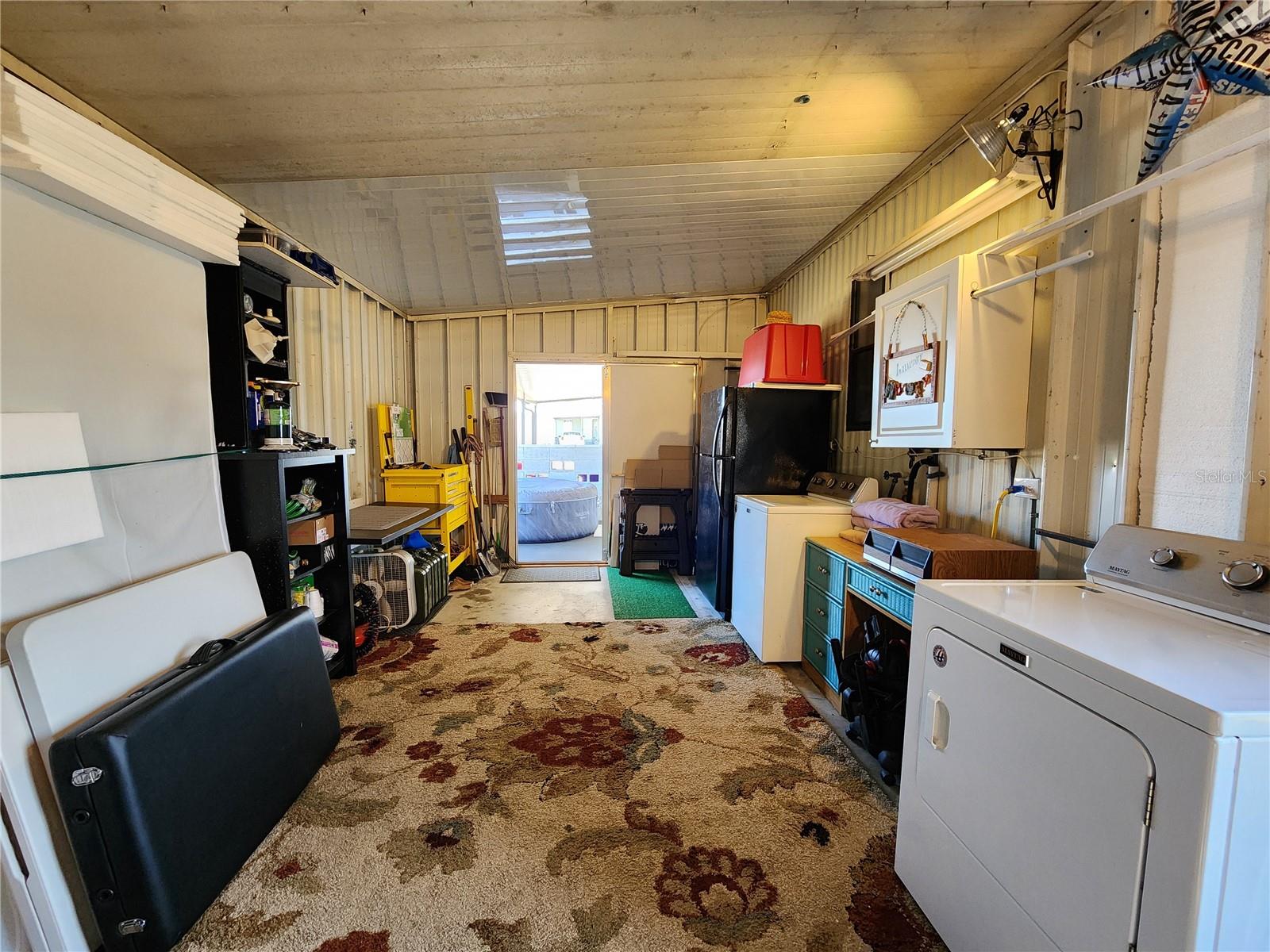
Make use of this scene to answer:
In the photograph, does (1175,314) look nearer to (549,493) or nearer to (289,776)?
(289,776)

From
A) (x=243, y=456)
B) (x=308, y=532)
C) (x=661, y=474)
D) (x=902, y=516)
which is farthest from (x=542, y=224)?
(x=902, y=516)

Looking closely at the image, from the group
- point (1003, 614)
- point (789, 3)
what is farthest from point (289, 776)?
point (789, 3)

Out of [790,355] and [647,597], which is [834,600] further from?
[647,597]

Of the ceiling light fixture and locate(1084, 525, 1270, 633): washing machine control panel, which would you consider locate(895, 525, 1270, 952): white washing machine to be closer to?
locate(1084, 525, 1270, 633): washing machine control panel

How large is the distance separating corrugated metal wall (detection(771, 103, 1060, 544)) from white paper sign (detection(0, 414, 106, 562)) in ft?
10.3

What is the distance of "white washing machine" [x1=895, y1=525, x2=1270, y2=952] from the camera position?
73cm

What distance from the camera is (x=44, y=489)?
130 centimetres

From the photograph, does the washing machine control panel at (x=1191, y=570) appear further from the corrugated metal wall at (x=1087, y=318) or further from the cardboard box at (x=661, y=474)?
the cardboard box at (x=661, y=474)

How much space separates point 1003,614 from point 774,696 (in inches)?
63.4

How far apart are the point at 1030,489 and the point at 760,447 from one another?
5.58 ft

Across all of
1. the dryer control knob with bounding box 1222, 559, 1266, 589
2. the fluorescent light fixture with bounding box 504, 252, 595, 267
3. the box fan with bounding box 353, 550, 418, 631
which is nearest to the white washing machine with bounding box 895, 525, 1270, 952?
the dryer control knob with bounding box 1222, 559, 1266, 589

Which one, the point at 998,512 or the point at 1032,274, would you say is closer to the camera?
the point at 1032,274

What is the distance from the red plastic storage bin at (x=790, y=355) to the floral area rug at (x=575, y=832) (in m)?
1.98

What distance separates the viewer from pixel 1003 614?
1130 millimetres
